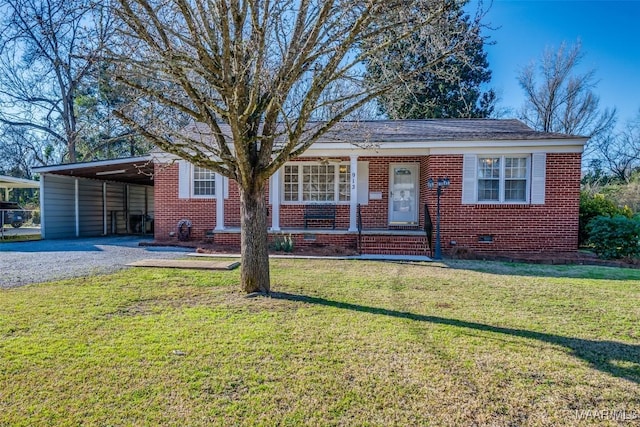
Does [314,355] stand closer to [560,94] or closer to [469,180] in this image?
[469,180]

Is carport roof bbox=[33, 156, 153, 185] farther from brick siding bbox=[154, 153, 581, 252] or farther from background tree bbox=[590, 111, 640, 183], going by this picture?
background tree bbox=[590, 111, 640, 183]

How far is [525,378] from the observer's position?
9.30 ft

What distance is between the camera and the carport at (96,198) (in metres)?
12.8

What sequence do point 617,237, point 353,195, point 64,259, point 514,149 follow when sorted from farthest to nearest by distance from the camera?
point 353,195 → point 514,149 → point 617,237 → point 64,259

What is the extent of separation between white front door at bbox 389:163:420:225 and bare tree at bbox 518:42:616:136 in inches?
758

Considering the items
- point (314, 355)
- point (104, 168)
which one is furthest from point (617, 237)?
point (104, 168)

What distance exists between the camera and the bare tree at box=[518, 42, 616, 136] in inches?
960

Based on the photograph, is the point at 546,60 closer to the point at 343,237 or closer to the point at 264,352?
the point at 343,237

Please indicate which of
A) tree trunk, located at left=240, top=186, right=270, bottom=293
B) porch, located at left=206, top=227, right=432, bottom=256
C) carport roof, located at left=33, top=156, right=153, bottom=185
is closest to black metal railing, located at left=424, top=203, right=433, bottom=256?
porch, located at left=206, top=227, right=432, bottom=256

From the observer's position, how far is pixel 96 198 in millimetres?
15805

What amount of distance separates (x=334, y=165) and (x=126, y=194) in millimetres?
11627

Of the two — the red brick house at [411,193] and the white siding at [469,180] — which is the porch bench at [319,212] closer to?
the red brick house at [411,193]

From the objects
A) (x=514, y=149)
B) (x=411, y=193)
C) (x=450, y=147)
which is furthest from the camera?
(x=411, y=193)

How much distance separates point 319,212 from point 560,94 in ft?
75.8
